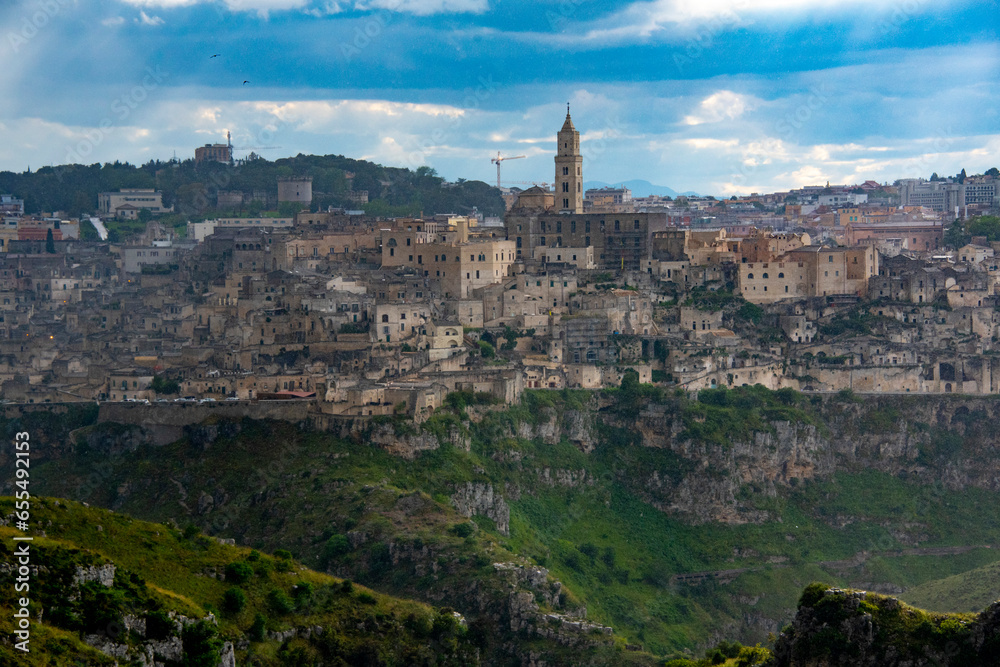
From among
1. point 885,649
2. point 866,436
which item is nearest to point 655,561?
point 866,436

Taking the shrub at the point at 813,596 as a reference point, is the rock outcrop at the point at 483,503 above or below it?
below

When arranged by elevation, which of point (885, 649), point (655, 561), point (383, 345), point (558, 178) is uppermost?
point (558, 178)

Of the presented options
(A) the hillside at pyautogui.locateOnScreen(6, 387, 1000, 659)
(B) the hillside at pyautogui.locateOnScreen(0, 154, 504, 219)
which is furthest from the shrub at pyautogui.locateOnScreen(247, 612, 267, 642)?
(B) the hillside at pyautogui.locateOnScreen(0, 154, 504, 219)

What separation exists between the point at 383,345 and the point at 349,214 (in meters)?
31.7

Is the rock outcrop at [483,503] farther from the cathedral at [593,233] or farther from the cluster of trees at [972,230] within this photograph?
the cluster of trees at [972,230]

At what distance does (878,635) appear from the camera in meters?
38.8

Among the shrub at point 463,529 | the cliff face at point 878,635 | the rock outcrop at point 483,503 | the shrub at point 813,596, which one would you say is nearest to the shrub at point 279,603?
the shrub at point 463,529

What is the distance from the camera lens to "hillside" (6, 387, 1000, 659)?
57.1m

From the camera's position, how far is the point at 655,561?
6719cm

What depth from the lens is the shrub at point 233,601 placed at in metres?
44.4

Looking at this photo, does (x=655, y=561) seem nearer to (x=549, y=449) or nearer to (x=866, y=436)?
(x=549, y=449)

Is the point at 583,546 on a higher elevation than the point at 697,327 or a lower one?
lower

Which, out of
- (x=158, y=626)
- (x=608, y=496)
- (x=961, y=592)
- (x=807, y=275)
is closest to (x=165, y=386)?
(x=608, y=496)

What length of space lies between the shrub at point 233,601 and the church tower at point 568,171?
4490 cm
